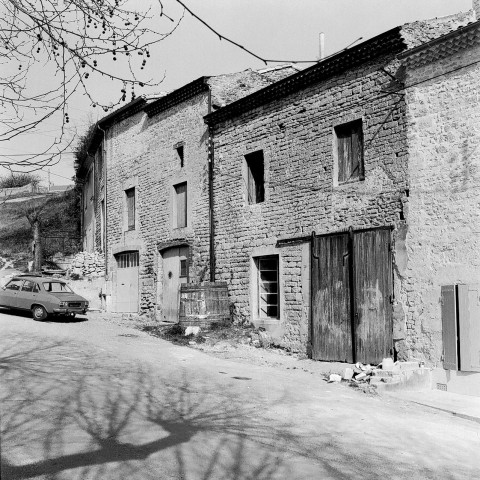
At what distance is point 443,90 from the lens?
10703 millimetres

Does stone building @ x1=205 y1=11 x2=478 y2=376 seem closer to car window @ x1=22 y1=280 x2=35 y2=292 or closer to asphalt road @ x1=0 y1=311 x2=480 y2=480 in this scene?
asphalt road @ x1=0 y1=311 x2=480 y2=480

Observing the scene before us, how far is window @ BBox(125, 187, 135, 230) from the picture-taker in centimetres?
2023

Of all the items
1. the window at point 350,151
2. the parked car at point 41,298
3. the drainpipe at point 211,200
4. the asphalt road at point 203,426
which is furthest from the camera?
the parked car at point 41,298

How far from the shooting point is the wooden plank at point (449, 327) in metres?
10.1

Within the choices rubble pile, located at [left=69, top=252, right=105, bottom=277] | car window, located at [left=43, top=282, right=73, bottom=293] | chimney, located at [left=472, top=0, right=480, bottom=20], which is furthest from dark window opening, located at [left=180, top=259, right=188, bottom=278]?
chimney, located at [left=472, top=0, right=480, bottom=20]

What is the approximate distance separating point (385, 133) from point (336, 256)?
106 inches

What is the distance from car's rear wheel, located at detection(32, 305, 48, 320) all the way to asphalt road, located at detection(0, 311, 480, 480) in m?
5.37

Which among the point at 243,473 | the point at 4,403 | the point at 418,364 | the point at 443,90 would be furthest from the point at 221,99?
the point at 243,473

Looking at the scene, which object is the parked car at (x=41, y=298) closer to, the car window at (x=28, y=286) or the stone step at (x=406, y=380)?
the car window at (x=28, y=286)

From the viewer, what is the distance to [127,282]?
20125mm

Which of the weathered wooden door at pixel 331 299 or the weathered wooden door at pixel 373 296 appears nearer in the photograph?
the weathered wooden door at pixel 373 296

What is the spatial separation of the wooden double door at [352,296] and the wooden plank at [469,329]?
4.71 ft

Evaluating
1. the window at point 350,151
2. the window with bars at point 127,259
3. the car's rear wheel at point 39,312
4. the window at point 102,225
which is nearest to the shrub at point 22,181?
the window at point 102,225

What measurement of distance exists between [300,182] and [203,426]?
744cm
